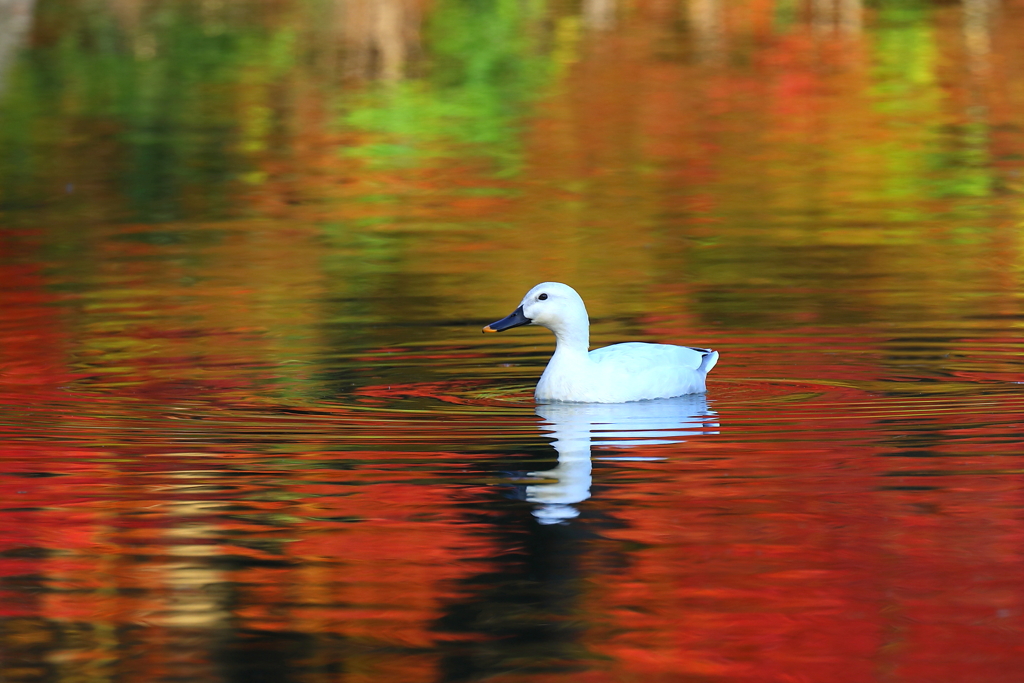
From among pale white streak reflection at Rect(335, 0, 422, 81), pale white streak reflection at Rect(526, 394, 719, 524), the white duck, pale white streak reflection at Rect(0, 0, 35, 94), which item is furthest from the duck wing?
pale white streak reflection at Rect(0, 0, 35, 94)

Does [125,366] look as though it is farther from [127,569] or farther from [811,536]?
[811,536]

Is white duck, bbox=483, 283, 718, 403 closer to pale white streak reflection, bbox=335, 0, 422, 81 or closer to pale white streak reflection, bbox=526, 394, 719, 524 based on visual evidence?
pale white streak reflection, bbox=526, 394, 719, 524

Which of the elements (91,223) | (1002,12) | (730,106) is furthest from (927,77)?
(91,223)

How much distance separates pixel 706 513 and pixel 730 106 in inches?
853

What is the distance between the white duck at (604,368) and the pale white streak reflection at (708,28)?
2552 cm

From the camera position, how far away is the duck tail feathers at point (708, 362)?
410 inches

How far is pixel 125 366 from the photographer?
36.9ft

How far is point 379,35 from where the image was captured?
40406 millimetres

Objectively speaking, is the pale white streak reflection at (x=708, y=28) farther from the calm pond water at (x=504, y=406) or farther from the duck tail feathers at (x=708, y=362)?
the duck tail feathers at (x=708, y=362)

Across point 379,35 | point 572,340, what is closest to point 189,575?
point 572,340

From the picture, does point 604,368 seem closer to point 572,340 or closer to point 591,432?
point 572,340

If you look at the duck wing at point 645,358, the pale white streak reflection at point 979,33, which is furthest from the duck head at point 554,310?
the pale white streak reflection at point 979,33

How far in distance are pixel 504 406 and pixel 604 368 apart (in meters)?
0.57

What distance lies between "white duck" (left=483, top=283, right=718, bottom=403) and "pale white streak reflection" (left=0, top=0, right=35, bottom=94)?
23982 mm
